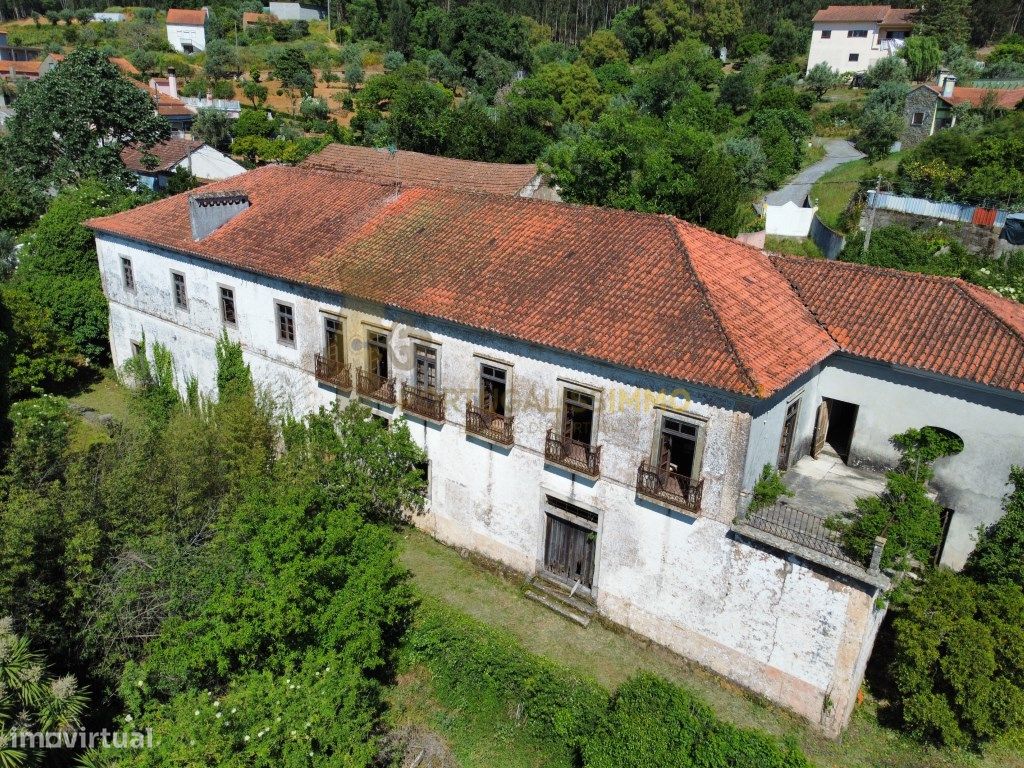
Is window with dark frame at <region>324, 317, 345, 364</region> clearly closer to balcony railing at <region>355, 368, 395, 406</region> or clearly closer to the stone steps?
balcony railing at <region>355, 368, 395, 406</region>

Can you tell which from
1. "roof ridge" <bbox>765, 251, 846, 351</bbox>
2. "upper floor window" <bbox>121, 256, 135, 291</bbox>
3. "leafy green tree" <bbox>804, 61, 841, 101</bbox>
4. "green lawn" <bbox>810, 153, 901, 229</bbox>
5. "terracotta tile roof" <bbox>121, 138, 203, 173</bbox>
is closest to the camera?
"roof ridge" <bbox>765, 251, 846, 351</bbox>

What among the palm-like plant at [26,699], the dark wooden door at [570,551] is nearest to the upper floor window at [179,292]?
the palm-like plant at [26,699]

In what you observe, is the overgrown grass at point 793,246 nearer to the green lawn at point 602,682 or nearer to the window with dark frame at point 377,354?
the window with dark frame at point 377,354

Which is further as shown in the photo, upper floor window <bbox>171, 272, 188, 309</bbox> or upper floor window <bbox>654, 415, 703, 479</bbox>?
upper floor window <bbox>171, 272, 188, 309</bbox>

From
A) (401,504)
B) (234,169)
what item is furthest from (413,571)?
(234,169)

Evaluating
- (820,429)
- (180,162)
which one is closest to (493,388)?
(820,429)

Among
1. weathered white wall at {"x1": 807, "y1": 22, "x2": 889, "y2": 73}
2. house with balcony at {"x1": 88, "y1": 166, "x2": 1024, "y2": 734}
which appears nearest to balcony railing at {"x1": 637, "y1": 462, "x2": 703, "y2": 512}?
house with balcony at {"x1": 88, "y1": 166, "x2": 1024, "y2": 734}
